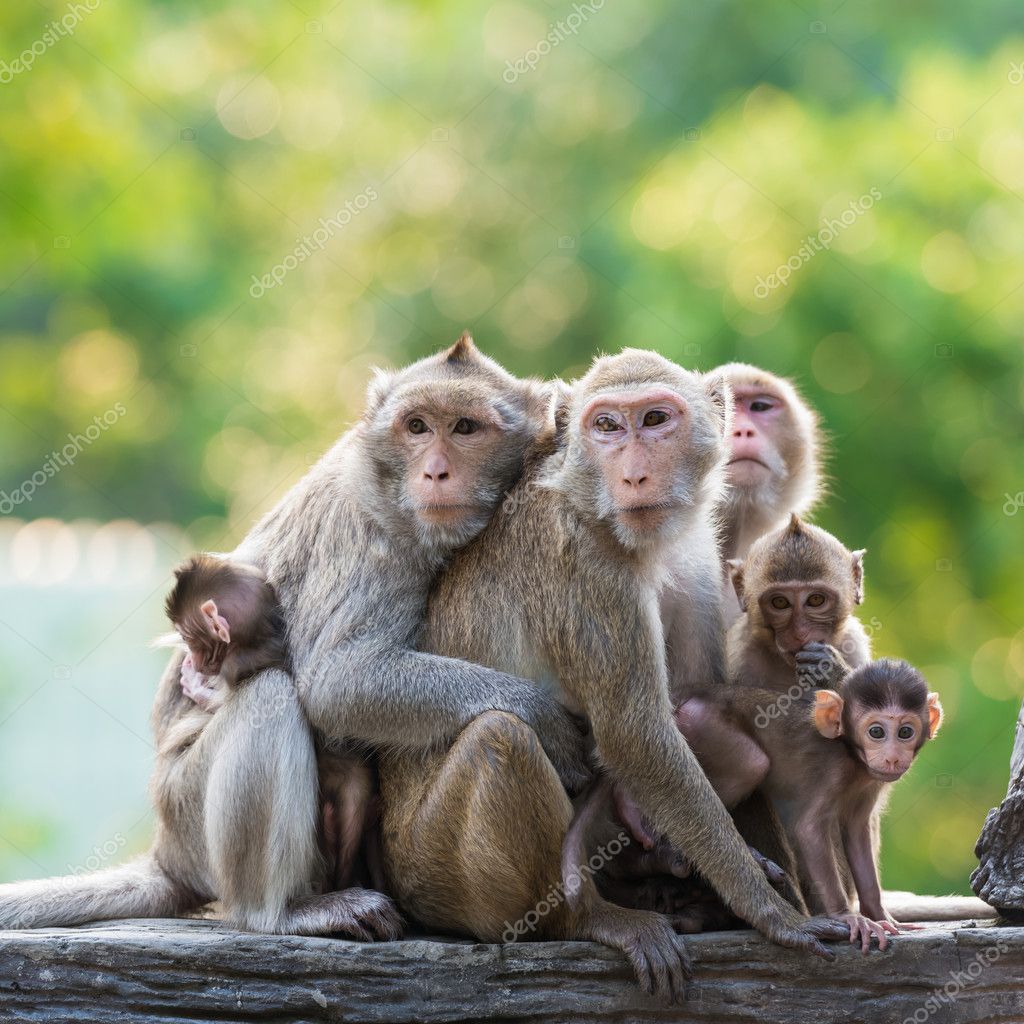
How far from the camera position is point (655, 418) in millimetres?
5258

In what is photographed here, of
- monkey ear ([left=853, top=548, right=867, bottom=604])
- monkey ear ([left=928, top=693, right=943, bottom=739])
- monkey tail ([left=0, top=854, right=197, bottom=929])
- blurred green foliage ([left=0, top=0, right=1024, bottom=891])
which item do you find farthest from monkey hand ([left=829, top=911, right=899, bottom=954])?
blurred green foliage ([left=0, top=0, right=1024, bottom=891])

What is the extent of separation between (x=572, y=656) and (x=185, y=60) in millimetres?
10133

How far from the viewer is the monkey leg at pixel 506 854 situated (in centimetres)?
502

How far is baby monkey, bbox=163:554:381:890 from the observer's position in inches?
223

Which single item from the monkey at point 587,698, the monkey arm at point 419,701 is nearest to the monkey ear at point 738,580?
the monkey at point 587,698

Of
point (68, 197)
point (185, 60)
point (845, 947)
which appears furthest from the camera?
point (185, 60)

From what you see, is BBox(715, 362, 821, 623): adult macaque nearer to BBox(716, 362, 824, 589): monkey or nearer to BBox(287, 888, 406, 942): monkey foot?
BBox(716, 362, 824, 589): monkey

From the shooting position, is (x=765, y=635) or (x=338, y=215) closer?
(x=765, y=635)

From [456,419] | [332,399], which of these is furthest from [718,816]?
[332,399]

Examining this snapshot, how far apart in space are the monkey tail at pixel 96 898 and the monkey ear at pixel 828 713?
294 cm

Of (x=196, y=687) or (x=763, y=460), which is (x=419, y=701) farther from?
(x=763, y=460)

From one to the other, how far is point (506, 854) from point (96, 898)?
208 centimetres

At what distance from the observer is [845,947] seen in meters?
5.10

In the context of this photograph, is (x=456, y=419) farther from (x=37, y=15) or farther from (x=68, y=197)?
(x=37, y=15)
